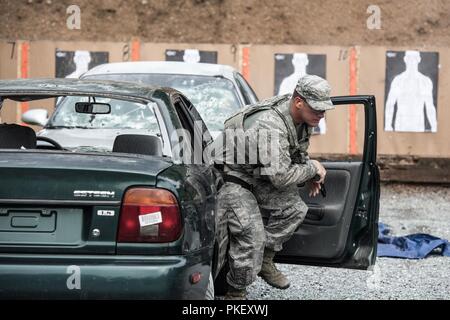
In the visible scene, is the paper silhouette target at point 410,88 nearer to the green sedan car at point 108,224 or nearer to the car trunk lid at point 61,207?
the green sedan car at point 108,224

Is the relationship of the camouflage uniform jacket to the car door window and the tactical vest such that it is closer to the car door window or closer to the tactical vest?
the tactical vest

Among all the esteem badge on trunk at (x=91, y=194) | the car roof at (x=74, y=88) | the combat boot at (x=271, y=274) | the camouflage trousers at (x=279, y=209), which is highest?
the car roof at (x=74, y=88)

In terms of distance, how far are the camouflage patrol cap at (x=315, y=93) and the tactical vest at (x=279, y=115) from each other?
0.67 feet

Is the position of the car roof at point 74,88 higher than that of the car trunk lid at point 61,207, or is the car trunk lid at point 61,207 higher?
the car roof at point 74,88

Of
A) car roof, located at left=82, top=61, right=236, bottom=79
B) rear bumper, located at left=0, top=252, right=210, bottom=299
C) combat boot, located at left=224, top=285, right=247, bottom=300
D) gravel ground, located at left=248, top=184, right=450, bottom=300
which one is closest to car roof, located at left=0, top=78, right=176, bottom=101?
rear bumper, located at left=0, top=252, right=210, bottom=299

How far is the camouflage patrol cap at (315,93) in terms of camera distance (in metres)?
5.96

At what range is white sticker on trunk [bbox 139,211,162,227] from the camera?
4.74m

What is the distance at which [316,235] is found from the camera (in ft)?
21.9

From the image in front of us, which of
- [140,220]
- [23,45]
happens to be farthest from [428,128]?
[140,220]

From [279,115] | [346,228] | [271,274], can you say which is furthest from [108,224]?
[346,228]

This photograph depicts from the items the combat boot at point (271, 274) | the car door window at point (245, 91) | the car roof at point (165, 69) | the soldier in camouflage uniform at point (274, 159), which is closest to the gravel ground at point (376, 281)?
the combat boot at point (271, 274)

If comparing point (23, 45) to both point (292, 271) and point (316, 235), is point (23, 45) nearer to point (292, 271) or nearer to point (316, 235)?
point (292, 271)
